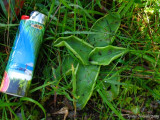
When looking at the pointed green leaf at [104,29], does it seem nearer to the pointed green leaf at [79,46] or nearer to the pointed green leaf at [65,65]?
the pointed green leaf at [79,46]

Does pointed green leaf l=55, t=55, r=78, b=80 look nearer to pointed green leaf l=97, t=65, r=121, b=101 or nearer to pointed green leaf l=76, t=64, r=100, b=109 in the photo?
pointed green leaf l=76, t=64, r=100, b=109

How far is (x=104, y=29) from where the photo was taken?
56.0 inches

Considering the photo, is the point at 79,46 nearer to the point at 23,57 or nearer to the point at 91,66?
the point at 91,66

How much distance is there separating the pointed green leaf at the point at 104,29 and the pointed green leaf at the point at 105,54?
0.06 meters

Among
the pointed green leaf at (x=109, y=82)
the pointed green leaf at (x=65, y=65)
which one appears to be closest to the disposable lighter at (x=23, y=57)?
the pointed green leaf at (x=65, y=65)

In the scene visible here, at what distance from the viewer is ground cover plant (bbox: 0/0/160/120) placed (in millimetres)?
1342

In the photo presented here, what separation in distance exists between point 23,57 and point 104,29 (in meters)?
0.58

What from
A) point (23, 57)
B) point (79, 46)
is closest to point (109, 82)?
point (79, 46)

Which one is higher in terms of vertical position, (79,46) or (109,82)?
(79,46)

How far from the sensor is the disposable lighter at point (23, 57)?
4.22 ft

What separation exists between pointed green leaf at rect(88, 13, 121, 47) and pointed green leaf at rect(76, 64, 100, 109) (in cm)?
18

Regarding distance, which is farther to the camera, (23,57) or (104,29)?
(104,29)

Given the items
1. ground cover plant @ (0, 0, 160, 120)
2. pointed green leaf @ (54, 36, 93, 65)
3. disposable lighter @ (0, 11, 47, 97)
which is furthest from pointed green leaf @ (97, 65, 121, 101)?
disposable lighter @ (0, 11, 47, 97)

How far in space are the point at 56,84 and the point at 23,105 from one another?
0.92 feet
